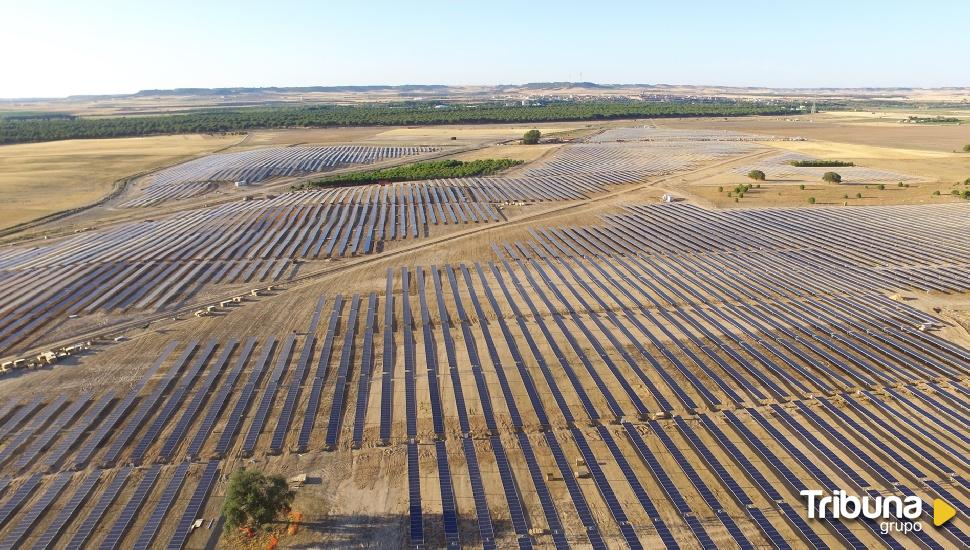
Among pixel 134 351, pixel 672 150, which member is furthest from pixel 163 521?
pixel 672 150

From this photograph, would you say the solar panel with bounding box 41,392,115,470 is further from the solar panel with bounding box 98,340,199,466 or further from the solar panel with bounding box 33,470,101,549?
the solar panel with bounding box 33,470,101,549

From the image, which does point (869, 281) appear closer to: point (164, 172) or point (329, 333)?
point (329, 333)

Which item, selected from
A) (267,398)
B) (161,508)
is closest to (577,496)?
(161,508)

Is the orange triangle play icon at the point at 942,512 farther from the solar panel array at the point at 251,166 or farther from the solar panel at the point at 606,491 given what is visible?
the solar panel array at the point at 251,166

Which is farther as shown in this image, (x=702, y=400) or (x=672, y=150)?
(x=672, y=150)

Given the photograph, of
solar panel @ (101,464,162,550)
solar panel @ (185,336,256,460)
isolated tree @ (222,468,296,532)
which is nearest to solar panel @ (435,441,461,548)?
isolated tree @ (222,468,296,532)

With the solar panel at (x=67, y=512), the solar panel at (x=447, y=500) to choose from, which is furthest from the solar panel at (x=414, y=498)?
the solar panel at (x=67, y=512)
